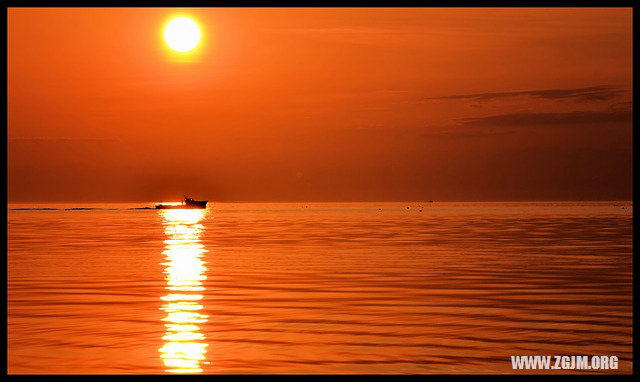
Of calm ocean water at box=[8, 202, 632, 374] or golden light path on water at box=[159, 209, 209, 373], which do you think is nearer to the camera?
golden light path on water at box=[159, 209, 209, 373]

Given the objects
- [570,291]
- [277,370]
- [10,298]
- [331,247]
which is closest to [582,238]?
[331,247]

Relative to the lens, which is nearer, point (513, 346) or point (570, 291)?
point (513, 346)

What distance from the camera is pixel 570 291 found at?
30531mm

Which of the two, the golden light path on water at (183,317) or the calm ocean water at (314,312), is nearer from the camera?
the golden light path on water at (183,317)

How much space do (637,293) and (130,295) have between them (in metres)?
17.3

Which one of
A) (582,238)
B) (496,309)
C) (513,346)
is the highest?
(582,238)

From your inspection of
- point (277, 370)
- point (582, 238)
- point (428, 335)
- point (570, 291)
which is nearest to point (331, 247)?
point (582, 238)

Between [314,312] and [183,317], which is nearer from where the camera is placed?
[183,317]

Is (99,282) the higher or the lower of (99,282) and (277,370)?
the higher

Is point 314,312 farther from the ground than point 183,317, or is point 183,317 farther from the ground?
point 314,312

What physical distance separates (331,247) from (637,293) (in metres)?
28.8

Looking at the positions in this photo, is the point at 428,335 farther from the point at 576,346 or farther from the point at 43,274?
the point at 43,274
